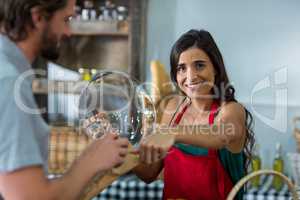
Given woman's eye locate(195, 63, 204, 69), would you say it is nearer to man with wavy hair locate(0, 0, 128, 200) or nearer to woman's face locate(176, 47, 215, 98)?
woman's face locate(176, 47, 215, 98)

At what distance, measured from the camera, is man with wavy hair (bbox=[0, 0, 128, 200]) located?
1.84 feet

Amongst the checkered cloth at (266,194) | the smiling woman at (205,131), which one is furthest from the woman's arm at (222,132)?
the checkered cloth at (266,194)

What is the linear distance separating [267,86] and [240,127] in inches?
49.7

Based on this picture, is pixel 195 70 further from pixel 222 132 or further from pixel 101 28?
pixel 101 28

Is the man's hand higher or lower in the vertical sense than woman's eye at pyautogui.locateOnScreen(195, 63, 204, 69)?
lower

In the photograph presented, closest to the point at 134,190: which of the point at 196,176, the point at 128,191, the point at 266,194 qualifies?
the point at 128,191

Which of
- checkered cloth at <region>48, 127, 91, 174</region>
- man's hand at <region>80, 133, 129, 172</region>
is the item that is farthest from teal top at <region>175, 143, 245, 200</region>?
checkered cloth at <region>48, 127, 91, 174</region>

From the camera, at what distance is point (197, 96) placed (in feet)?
3.11

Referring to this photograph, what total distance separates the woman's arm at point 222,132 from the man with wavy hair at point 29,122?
0.19 meters

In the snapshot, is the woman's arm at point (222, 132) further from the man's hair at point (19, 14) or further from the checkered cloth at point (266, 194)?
the checkered cloth at point (266, 194)

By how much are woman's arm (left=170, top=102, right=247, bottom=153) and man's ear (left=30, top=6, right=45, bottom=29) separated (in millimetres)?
304

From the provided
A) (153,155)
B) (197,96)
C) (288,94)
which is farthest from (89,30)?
(153,155)

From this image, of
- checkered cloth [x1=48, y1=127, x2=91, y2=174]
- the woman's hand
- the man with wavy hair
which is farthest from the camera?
checkered cloth [x1=48, y1=127, x2=91, y2=174]

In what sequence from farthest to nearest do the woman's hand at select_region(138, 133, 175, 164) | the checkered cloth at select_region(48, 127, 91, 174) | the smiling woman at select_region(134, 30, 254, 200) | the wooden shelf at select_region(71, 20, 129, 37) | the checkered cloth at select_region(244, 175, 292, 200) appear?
the wooden shelf at select_region(71, 20, 129, 37), the checkered cloth at select_region(48, 127, 91, 174), the checkered cloth at select_region(244, 175, 292, 200), the smiling woman at select_region(134, 30, 254, 200), the woman's hand at select_region(138, 133, 175, 164)
